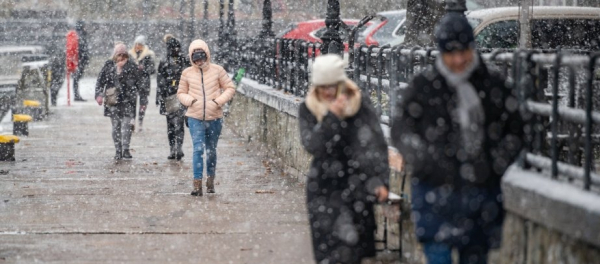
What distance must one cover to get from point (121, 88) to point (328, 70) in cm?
1044

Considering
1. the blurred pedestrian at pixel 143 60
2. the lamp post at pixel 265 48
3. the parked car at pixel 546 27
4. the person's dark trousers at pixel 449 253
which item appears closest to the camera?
the person's dark trousers at pixel 449 253

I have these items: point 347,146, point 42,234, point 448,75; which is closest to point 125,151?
point 42,234

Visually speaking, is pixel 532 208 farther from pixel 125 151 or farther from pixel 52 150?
pixel 52 150

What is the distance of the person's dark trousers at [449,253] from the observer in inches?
222

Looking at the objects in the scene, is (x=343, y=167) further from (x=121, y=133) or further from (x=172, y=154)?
(x=121, y=133)

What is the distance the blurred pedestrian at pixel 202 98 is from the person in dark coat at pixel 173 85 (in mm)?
3380

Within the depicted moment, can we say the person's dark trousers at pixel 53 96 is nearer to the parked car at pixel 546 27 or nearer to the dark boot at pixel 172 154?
the dark boot at pixel 172 154

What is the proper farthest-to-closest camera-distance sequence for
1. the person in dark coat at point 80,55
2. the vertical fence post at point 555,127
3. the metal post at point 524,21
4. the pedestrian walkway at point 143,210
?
the person in dark coat at point 80,55 < the metal post at point 524,21 < the pedestrian walkway at point 143,210 < the vertical fence post at point 555,127

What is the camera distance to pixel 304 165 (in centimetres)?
1287

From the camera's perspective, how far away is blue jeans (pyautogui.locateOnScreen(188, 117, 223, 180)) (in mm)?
12117

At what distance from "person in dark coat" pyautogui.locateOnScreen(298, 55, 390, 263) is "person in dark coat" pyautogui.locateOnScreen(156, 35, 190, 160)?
9261 millimetres

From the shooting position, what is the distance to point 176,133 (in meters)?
15.8

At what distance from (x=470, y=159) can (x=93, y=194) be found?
290 inches

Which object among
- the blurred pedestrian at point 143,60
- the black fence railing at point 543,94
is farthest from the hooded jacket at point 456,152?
the blurred pedestrian at point 143,60
